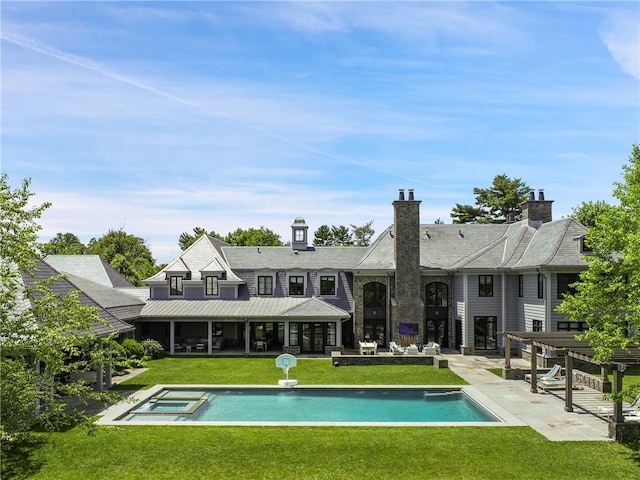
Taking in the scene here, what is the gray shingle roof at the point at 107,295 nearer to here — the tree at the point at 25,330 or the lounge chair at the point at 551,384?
the tree at the point at 25,330

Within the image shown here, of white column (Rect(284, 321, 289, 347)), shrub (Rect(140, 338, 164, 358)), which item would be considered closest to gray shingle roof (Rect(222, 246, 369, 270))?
white column (Rect(284, 321, 289, 347))

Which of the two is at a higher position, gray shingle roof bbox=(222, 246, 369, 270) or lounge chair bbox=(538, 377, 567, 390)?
gray shingle roof bbox=(222, 246, 369, 270)

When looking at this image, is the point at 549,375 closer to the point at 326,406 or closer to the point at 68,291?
the point at 326,406

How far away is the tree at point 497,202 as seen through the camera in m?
57.7

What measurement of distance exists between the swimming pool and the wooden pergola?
2648 mm

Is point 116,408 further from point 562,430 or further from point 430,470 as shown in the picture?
point 562,430

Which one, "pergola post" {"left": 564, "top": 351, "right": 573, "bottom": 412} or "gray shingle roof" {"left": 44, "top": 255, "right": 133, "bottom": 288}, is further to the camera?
"gray shingle roof" {"left": 44, "top": 255, "right": 133, "bottom": 288}

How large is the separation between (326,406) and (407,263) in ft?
48.0

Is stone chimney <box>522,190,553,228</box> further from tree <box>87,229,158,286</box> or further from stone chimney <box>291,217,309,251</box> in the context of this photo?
tree <box>87,229,158,286</box>

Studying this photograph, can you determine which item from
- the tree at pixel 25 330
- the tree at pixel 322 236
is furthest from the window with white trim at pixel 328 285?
the tree at pixel 322 236

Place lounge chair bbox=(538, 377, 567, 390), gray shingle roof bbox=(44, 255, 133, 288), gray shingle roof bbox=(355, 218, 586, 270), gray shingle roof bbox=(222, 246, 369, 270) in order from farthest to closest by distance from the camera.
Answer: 1. gray shingle roof bbox=(44, 255, 133, 288)
2. gray shingle roof bbox=(222, 246, 369, 270)
3. gray shingle roof bbox=(355, 218, 586, 270)
4. lounge chair bbox=(538, 377, 567, 390)

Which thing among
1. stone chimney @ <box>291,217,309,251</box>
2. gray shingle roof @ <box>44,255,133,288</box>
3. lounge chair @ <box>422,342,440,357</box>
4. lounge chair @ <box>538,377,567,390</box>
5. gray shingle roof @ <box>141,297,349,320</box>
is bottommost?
lounge chair @ <box>538,377,567,390</box>

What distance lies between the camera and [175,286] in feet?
108

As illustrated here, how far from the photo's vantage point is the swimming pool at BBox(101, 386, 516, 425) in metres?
16.4
